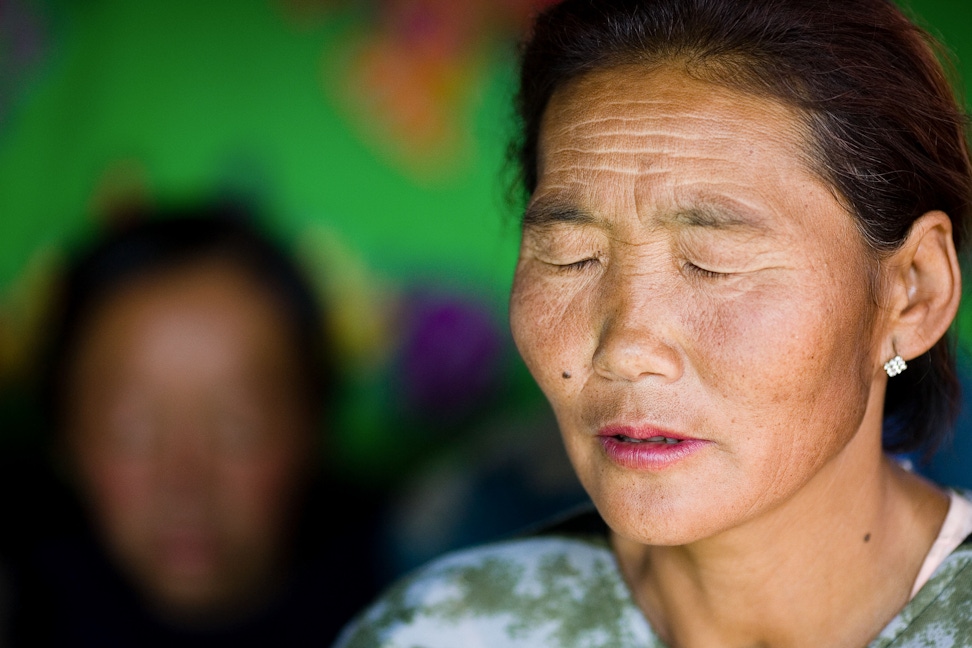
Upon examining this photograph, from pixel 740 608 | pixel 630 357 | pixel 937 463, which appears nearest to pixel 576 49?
pixel 630 357

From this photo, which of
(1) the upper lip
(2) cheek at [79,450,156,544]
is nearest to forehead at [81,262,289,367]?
(2) cheek at [79,450,156,544]

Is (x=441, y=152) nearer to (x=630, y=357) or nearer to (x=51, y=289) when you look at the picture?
(x=51, y=289)

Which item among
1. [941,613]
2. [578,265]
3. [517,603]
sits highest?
[578,265]

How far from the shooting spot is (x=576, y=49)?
2008 mm

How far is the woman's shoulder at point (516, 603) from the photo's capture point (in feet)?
7.06

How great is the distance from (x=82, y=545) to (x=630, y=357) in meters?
2.75

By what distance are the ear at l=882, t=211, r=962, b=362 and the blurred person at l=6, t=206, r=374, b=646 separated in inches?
93.5

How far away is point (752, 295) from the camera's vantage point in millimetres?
1768

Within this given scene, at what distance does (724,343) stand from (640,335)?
0.13 meters

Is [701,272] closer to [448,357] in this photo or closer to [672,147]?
[672,147]

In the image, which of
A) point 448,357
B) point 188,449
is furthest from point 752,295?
point 448,357

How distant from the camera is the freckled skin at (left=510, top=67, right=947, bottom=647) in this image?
5.82 feet

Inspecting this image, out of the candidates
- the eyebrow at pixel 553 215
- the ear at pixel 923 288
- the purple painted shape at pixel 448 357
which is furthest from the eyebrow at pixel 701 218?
the purple painted shape at pixel 448 357

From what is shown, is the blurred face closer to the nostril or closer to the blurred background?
the blurred background
